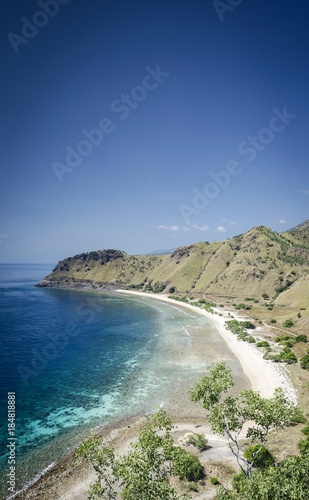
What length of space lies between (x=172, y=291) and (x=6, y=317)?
330 ft

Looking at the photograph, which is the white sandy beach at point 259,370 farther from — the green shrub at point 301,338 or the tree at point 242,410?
the green shrub at point 301,338

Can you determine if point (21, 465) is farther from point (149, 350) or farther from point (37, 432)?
point (149, 350)

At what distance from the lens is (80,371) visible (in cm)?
5356

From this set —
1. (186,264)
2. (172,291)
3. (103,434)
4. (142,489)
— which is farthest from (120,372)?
(186,264)

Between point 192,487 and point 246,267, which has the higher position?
point 246,267

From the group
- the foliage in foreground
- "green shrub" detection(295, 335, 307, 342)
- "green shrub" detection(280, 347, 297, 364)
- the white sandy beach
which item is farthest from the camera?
"green shrub" detection(295, 335, 307, 342)

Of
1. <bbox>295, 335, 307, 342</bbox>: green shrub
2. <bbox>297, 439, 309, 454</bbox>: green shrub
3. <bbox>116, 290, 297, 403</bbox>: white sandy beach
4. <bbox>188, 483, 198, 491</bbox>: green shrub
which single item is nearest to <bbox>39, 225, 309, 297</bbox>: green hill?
<bbox>295, 335, 307, 342</bbox>: green shrub

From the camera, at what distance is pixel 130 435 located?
31203mm

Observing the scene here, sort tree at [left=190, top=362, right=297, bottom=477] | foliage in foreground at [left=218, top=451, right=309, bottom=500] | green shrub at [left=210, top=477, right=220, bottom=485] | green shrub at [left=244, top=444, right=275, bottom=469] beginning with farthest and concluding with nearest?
green shrub at [left=244, top=444, right=275, bottom=469] → green shrub at [left=210, top=477, right=220, bottom=485] → tree at [left=190, top=362, right=297, bottom=477] → foliage in foreground at [left=218, top=451, right=309, bottom=500]

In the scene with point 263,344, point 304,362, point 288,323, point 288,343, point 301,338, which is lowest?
point 263,344

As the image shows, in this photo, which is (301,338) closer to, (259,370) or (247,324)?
(259,370)

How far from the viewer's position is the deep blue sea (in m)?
33.0

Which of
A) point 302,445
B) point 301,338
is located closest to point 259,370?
point 301,338

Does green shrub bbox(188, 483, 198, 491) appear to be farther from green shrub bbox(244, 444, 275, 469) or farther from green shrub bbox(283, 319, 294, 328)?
→ green shrub bbox(283, 319, 294, 328)
